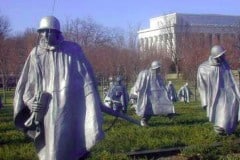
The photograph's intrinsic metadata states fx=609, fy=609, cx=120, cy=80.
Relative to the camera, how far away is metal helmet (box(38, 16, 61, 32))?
22.2 ft

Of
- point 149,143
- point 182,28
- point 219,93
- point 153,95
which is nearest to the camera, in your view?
point 149,143

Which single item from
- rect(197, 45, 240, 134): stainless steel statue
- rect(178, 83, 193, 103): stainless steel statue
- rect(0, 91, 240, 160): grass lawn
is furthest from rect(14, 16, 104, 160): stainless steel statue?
rect(178, 83, 193, 103): stainless steel statue

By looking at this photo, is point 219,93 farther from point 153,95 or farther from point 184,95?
point 184,95

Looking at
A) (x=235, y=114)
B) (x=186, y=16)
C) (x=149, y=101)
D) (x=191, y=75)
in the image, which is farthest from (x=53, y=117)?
(x=186, y=16)

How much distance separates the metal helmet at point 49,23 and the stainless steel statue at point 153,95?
37.9 feet

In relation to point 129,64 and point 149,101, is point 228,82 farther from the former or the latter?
point 129,64

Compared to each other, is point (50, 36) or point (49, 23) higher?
point (49, 23)

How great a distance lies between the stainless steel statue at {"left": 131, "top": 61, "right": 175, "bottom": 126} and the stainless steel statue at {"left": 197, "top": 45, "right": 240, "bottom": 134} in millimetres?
4191

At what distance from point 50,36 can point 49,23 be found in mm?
148

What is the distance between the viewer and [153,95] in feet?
61.6

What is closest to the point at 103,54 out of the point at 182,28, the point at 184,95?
the point at 184,95

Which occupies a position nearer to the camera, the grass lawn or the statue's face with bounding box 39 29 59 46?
the statue's face with bounding box 39 29 59 46

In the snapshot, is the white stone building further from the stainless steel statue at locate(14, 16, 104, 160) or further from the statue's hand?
the statue's hand

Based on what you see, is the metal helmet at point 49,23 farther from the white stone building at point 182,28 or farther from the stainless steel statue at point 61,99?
the white stone building at point 182,28
